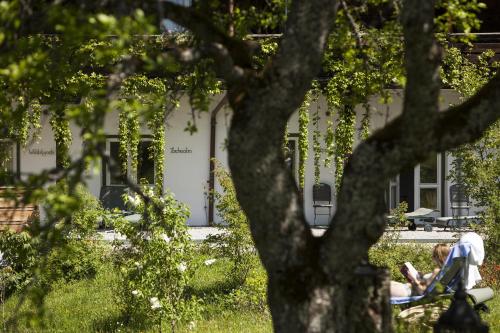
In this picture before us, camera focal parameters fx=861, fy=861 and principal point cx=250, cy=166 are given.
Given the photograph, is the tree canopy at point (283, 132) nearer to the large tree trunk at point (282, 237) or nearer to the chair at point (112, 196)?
the large tree trunk at point (282, 237)

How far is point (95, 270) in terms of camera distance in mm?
13484

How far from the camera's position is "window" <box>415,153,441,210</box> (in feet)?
78.0

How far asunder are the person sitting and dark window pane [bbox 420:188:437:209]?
13.7 meters

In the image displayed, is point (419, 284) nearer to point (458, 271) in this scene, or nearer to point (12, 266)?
point (458, 271)

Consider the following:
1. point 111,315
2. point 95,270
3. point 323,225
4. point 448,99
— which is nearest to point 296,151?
point 323,225

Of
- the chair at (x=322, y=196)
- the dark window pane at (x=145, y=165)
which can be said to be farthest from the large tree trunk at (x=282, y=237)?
the dark window pane at (x=145, y=165)

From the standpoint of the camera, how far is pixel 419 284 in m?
9.95

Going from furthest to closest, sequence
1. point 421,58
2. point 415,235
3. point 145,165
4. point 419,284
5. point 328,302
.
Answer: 1. point 145,165
2. point 415,235
3. point 419,284
4. point 328,302
5. point 421,58

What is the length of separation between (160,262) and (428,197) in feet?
51.5

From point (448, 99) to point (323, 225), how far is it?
465 cm

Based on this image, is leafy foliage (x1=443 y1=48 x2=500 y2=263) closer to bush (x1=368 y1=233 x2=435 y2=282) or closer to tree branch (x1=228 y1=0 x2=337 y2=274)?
bush (x1=368 y1=233 x2=435 y2=282)

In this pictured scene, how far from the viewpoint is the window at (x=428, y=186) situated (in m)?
23.8

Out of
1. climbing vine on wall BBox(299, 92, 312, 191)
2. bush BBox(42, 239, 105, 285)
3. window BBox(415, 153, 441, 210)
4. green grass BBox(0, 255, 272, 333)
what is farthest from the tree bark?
window BBox(415, 153, 441, 210)

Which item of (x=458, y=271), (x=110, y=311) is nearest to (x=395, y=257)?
(x=458, y=271)
